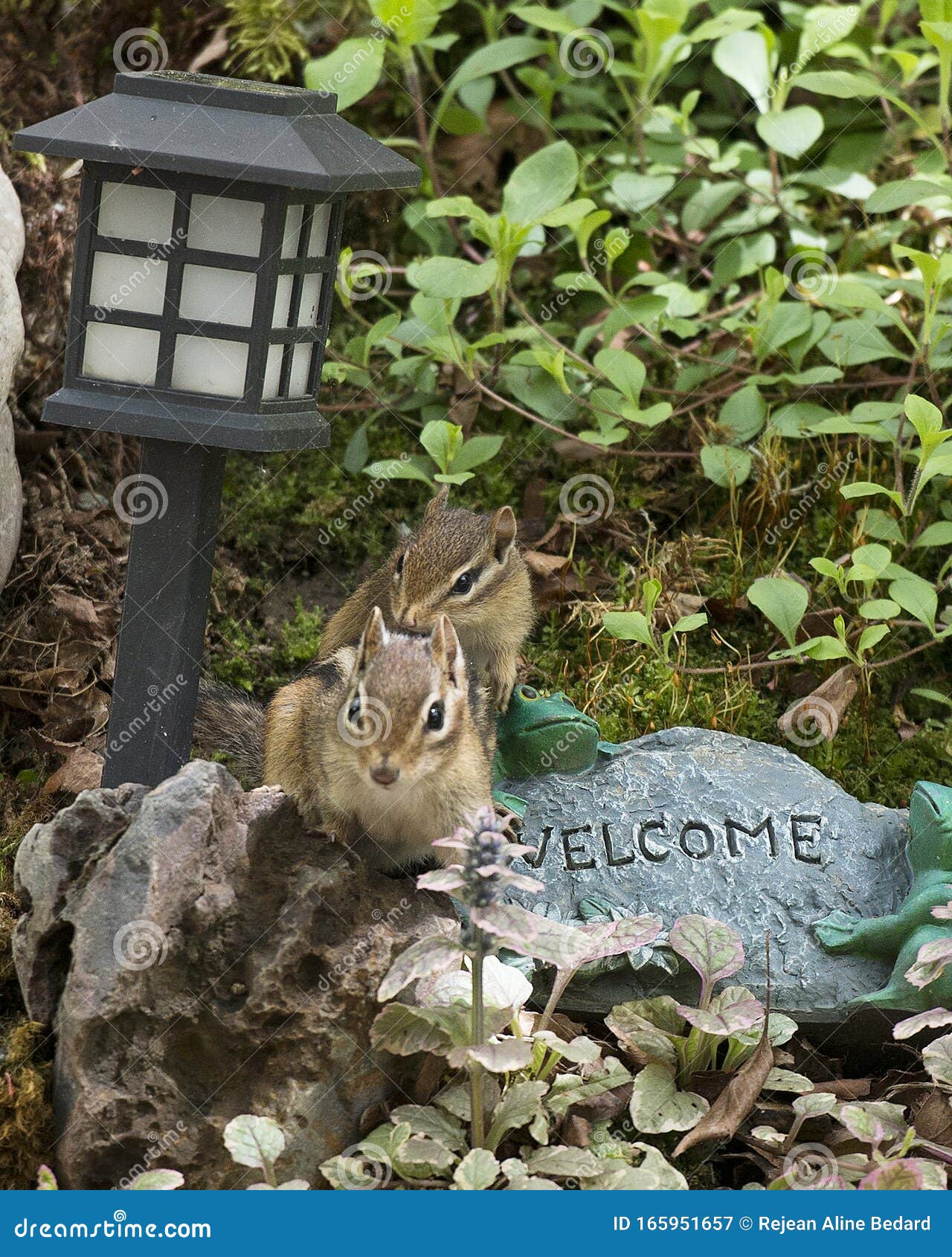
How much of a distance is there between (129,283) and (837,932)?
8.48ft

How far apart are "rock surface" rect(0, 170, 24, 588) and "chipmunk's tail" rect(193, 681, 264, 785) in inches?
39.8

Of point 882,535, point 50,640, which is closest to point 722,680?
point 882,535

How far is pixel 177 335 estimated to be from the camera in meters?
3.47

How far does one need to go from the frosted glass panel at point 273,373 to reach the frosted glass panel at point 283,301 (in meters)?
0.06

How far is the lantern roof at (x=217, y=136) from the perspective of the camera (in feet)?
10.7

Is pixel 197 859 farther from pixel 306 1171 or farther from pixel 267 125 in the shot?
pixel 267 125

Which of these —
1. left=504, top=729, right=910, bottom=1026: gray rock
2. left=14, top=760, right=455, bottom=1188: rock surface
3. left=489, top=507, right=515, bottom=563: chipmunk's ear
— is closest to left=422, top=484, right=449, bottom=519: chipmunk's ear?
left=489, top=507, right=515, bottom=563: chipmunk's ear

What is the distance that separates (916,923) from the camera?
377 cm

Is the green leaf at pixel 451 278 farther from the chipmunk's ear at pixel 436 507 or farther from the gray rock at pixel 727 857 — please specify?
the gray rock at pixel 727 857

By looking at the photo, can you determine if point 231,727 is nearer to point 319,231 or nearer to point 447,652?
point 447,652

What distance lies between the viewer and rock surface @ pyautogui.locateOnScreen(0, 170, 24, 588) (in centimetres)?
465

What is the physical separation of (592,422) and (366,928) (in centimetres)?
292

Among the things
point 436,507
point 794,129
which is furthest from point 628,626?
point 794,129

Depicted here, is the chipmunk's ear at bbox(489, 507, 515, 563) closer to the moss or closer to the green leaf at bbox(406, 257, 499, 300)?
the green leaf at bbox(406, 257, 499, 300)
